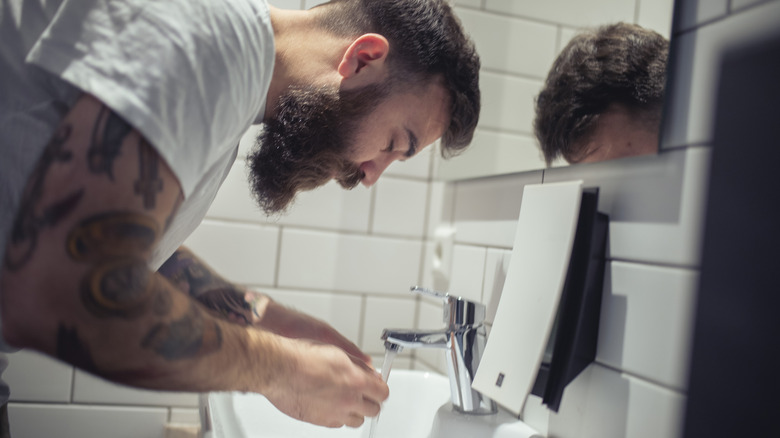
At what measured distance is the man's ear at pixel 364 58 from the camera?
77cm

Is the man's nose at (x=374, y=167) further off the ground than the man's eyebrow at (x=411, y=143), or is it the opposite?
the man's eyebrow at (x=411, y=143)

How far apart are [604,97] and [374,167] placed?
0.36 meters

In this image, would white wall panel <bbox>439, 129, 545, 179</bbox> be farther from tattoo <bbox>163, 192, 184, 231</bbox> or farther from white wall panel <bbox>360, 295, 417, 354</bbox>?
tattoo <bbox>163, 192, 184, 231</bbox>

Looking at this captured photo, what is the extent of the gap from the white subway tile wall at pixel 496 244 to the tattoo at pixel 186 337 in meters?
0.38

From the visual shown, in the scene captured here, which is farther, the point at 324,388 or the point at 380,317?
the point at 380,317

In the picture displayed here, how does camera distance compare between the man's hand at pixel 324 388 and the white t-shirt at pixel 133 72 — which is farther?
the man's hand at pixel 324 388

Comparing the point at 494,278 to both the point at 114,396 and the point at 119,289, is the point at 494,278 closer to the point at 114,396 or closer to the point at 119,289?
the point at 119,289

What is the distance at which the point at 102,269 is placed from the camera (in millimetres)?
435

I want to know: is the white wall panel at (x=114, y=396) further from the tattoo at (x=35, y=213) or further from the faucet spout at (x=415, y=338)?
the tattoo at (x=35, y=213)

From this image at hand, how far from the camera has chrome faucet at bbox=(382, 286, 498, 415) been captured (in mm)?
740

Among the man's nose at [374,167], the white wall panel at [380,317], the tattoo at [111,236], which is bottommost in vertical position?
the white wall panel at [380,317]

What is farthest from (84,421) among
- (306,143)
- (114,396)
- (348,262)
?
(306,143)

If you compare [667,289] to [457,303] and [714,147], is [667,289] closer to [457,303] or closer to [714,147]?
[714,147]

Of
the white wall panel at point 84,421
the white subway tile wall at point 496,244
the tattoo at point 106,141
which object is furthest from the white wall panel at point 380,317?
the tattoo at point 106,141
